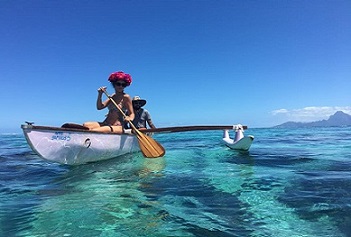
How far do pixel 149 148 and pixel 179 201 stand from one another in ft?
15.0

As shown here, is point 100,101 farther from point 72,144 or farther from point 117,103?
point 72,144

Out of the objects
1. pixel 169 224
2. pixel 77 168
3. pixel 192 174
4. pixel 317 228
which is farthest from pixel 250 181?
pixel 77 168

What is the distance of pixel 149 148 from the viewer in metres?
8.60

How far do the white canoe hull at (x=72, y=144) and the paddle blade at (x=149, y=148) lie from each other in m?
0.54

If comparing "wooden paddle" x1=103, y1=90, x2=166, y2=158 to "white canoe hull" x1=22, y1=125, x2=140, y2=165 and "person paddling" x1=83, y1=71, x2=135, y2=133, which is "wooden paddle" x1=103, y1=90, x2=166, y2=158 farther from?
"white canoe hull" x1=22, y1=125, x2=140, y2=165

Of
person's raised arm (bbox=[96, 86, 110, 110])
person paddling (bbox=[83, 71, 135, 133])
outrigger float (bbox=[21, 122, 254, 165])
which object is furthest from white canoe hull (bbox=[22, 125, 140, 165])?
person's raised arm (bbox=[96, 86, 110, 110])

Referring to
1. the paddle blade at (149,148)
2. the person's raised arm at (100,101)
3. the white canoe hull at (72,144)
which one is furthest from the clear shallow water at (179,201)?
the person's raised arm at (100,101)

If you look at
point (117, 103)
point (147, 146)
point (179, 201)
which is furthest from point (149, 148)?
point (179, 201)

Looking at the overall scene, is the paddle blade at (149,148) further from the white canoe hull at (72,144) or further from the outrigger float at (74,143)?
the white canoe hull at (72,144)

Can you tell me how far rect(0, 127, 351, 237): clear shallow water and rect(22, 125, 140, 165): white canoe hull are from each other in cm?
44

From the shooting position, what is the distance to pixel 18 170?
25.1 feet

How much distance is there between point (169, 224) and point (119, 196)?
1.49m

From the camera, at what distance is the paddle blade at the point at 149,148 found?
27.8ft

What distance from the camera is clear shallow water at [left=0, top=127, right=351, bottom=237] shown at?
3094mm
